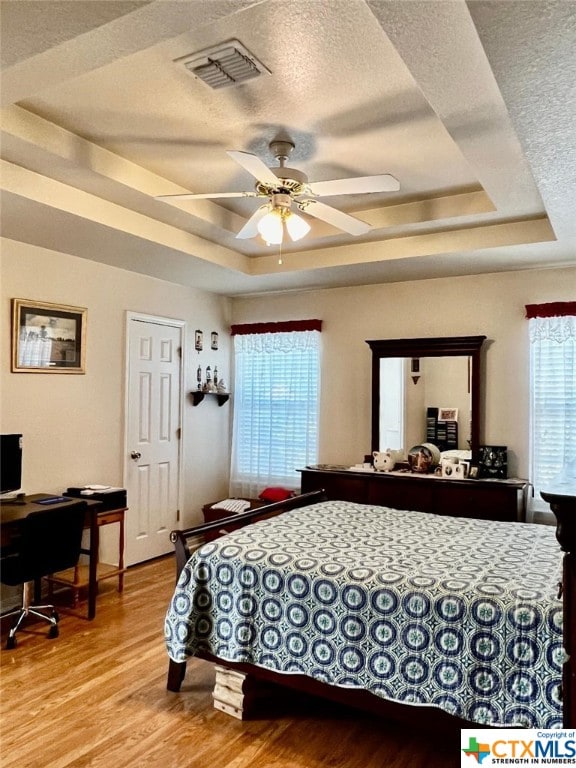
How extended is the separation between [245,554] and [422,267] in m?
2.82

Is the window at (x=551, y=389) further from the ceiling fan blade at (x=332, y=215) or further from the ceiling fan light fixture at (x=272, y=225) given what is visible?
the ceiling fan light fixture at (x=272, y=225)

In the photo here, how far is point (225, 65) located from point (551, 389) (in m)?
3.38

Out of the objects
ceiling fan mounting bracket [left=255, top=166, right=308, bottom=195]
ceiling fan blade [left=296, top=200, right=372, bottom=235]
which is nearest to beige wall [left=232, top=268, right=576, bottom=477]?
ceiling fan blade [left=296, top=200, right=372, bottom=235]

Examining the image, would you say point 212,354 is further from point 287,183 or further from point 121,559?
point 287,183

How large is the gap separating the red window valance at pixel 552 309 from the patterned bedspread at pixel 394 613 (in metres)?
1.96

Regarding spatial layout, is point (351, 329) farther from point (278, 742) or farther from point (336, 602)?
point (278, 742)

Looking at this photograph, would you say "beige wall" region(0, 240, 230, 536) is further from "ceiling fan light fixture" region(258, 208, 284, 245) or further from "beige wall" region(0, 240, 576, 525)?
"ceiling fan light fixture" region(258, 208, 284, 245)

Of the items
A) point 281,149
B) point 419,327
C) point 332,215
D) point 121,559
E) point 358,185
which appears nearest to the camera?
point 358,185

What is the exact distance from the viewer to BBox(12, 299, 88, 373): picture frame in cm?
378

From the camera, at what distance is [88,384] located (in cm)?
434

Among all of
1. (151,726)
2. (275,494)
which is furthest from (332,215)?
(275,494)

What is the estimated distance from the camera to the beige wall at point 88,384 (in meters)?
3.82

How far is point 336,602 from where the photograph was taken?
2.32 meters

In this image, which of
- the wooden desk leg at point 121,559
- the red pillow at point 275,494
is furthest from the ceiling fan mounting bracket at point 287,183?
the red pillow at point 275,494
